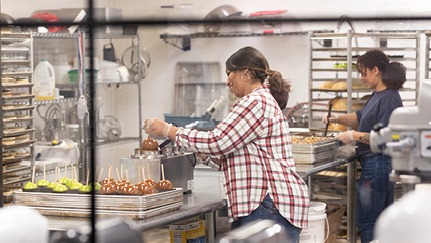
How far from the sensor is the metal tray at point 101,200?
45.3 inches

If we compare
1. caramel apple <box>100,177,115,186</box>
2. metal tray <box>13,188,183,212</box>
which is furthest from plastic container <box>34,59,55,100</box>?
caramel apple <box>100,177,115,186</box>

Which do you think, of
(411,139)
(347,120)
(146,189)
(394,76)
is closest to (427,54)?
(394,76)

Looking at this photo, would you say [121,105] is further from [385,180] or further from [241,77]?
[385,180]

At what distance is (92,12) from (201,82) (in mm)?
306

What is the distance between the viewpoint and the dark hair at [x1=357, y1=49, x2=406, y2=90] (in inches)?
44.8

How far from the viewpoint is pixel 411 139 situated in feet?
3.07

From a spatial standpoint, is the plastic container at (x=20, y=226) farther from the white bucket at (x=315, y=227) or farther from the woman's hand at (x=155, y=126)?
the white bucket at (x=315, y=227)

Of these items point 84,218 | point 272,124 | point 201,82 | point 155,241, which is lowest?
point 155,241

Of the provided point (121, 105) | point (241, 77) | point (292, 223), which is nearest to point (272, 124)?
point (241, 77)

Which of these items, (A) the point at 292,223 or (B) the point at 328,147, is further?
(B) the point at 328,147

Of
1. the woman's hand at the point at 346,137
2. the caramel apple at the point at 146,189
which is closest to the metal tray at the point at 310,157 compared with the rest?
the woman's hand at the point at 346,137

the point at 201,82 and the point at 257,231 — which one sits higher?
the point at 201,82

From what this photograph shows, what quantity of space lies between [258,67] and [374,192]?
0.41 m

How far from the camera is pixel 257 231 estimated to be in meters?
1.15
